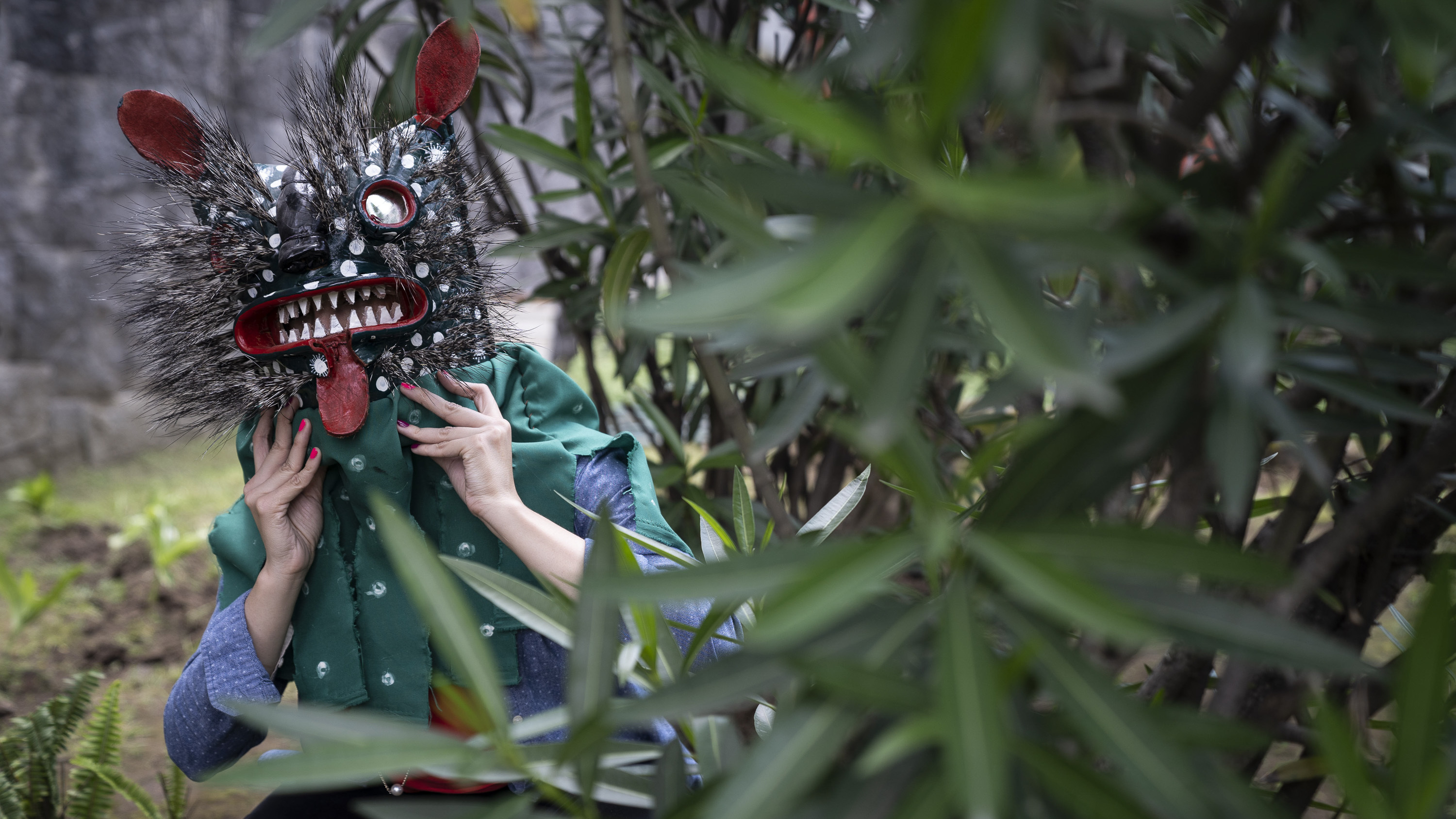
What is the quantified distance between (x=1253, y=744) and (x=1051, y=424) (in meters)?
0.13

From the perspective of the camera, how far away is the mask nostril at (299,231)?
2.56 feet

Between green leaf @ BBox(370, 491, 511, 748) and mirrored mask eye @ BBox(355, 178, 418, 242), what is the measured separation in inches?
18.3

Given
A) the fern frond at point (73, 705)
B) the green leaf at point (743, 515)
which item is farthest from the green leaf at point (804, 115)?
the fern frond at point (73, 705)

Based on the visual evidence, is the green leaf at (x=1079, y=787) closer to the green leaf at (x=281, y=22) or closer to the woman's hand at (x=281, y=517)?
the green leaf at (x=281, y=22)

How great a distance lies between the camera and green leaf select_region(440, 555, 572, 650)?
471mm

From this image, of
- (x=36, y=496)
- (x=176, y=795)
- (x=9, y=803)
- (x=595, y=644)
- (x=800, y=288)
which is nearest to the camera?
(x=800, y=288)

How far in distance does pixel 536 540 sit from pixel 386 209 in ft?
1.02

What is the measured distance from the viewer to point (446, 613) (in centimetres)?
40

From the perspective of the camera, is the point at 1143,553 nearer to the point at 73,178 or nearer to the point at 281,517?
the point at 281,517

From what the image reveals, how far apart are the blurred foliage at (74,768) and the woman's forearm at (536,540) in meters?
0.92

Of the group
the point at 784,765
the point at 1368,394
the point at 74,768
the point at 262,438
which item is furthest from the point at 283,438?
the point at 74,768

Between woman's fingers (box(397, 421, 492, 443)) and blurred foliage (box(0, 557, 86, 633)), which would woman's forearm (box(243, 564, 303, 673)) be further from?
blurred foliage (box(0, 557, 86, 633))

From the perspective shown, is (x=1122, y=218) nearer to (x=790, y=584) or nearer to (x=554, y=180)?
(x=790, y=584)

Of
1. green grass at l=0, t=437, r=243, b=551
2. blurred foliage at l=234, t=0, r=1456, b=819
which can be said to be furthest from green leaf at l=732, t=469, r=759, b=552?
green grass at l=0, t=437, r=243, b=551
